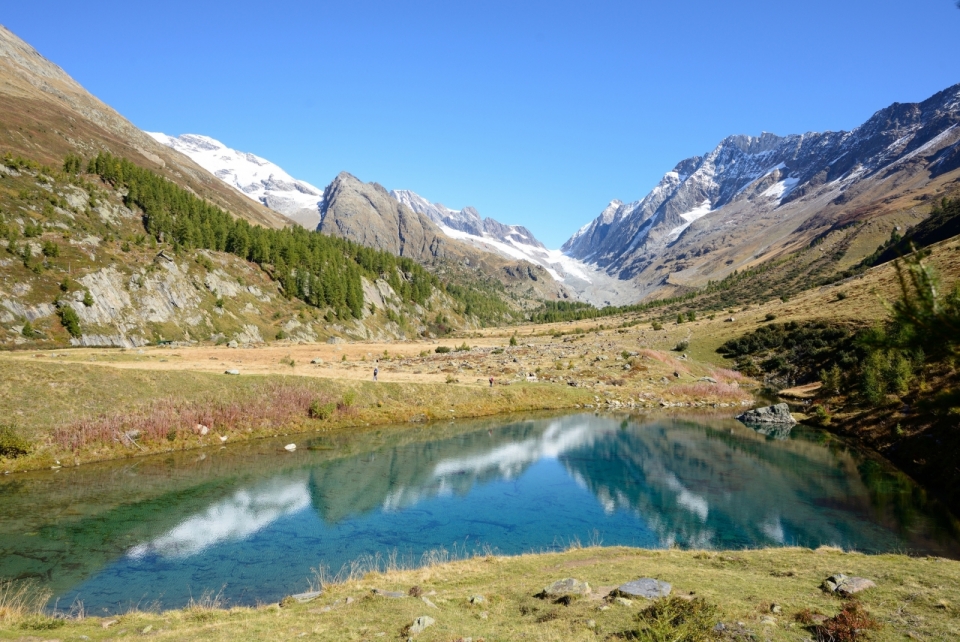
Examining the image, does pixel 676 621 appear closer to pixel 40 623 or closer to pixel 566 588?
pixel 566 588

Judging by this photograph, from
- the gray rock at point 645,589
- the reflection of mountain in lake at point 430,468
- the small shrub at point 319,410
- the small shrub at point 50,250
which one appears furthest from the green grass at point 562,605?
the small shrub at point 50,250

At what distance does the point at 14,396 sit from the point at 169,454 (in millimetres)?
10653

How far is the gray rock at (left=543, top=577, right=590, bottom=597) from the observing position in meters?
15.5

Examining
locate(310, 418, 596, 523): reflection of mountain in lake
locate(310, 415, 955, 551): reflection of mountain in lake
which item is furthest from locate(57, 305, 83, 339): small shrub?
locate(310, 415, 955, 551): reflection of mountain in lake

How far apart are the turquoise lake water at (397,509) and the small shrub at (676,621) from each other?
13.1 m

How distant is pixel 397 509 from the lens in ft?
106

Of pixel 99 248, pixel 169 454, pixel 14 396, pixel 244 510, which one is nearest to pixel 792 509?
pixel 244 510

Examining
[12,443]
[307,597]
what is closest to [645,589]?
[307,597]

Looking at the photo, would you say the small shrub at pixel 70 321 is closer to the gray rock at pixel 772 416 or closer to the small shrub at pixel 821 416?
the gray rock at pixel 772 416

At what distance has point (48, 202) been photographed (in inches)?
4053

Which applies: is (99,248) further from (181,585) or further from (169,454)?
(181,585)

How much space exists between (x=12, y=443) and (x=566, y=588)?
38059mm

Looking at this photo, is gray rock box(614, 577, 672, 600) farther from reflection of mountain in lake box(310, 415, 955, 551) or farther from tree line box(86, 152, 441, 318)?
tree line box(86, 152, 441, 318)

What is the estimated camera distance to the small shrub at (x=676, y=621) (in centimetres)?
1137
